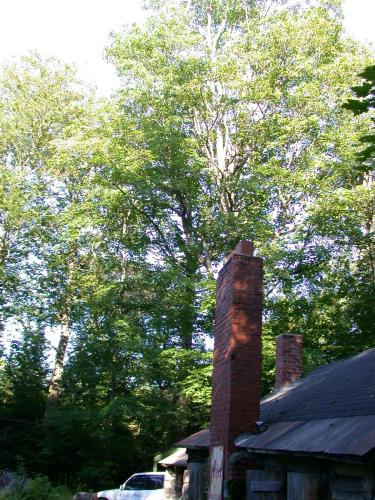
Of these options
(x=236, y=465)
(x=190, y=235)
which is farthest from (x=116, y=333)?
(x=236, y=465)

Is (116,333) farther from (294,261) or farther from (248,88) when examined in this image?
(248,88)

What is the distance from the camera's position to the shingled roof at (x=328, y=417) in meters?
5.69

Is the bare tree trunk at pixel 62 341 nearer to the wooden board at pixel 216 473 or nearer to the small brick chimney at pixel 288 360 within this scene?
the small brick chimney at pixel 288 360

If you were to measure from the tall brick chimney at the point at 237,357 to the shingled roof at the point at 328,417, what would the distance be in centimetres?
44

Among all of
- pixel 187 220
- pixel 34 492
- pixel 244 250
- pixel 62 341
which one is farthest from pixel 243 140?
pixel 34 492

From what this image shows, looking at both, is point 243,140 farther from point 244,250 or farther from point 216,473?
point 216,473

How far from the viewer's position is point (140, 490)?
723 inches

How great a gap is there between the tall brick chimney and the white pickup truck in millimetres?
9598

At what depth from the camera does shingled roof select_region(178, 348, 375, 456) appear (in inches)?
224

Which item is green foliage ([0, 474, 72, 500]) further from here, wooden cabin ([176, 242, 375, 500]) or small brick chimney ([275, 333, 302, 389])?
small brick chimney ([275, 333, 302, 389])

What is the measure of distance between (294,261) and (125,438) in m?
10.8

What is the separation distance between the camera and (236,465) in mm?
8594

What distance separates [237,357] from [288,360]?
17.3 ft

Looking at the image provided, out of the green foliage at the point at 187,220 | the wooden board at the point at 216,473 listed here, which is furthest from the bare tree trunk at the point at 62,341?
the wooden board at the point at 216,473
